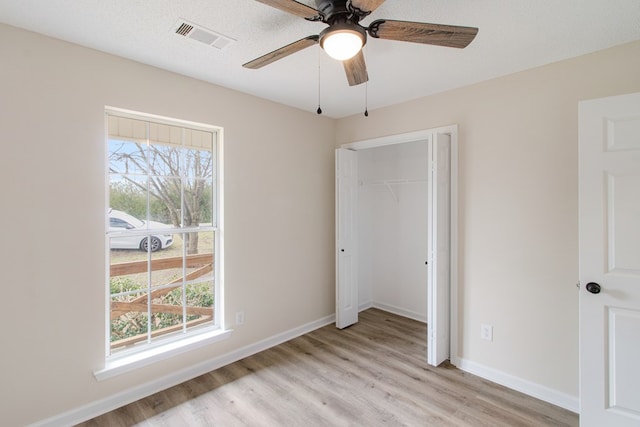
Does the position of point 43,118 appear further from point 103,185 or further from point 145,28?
point 145,28

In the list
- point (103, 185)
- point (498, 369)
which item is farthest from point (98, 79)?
point (498, 369)

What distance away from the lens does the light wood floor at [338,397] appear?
2.09 meters

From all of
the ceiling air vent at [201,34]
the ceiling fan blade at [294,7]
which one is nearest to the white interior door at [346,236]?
the ceiling air vent at [201,34]

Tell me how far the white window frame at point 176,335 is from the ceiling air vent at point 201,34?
30.8 inches

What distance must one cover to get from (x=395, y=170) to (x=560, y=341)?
8.14 feet

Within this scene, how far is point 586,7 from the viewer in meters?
1.62

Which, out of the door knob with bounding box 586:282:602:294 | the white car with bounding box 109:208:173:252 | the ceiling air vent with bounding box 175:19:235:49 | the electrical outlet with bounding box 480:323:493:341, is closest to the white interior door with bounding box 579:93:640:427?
the door knob with bounding box 586:282:602:294

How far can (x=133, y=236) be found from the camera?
2.38m

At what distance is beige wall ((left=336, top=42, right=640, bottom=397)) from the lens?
86.6 inches

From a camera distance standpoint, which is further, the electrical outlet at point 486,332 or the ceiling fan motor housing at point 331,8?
the electrical outlet at point 486,332

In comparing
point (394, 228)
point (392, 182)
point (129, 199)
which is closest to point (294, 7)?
point (129, 199)

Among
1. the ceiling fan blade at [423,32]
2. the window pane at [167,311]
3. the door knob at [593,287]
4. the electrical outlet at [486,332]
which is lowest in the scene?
the electrical outlet at [486,332]

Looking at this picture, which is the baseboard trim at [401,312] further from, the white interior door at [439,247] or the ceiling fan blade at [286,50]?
the ceiling fan blade at [286,50]

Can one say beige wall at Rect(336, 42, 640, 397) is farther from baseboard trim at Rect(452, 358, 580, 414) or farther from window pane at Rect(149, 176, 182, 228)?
window pane at Rect(149, 176, 182, 228)
